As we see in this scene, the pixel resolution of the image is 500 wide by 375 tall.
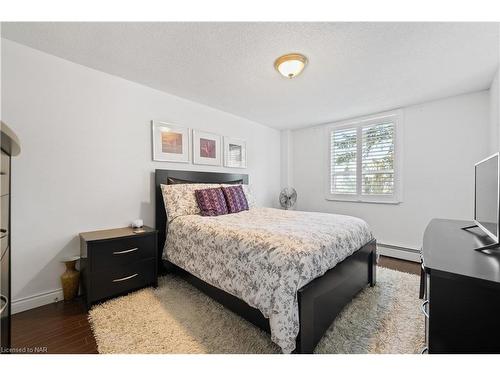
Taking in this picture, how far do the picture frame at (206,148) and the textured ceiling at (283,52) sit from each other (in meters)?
0.57

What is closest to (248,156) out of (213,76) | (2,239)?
(213,76)

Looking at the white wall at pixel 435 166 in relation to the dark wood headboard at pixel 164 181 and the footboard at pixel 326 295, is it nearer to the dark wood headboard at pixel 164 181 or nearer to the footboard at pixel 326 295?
the footboard at pixel 326 295

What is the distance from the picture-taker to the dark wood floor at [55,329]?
1.42m

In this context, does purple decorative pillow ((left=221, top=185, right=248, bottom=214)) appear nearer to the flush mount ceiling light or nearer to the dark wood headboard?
the dark wood headboard

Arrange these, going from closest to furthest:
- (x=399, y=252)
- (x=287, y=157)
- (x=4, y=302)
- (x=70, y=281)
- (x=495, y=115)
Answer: (x=4, y=302)
(x=70, y=281)
(x=495, y=115)
(x=399, y=252)
(x=287, y=157)

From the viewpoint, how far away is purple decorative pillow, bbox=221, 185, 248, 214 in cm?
283

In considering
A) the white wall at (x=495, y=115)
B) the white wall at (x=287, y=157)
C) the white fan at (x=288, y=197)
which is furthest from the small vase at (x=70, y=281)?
the white wall at (x=495, y=115)

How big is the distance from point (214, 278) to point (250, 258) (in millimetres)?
481

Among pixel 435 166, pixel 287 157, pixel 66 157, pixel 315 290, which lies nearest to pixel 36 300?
pixel 66 157

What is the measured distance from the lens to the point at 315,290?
1347mm

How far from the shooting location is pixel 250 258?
1.50 meters

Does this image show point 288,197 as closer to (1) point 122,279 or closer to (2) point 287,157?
(2) point 287,157

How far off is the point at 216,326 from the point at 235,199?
62.5 inches

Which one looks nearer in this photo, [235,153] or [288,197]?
[235,153]
